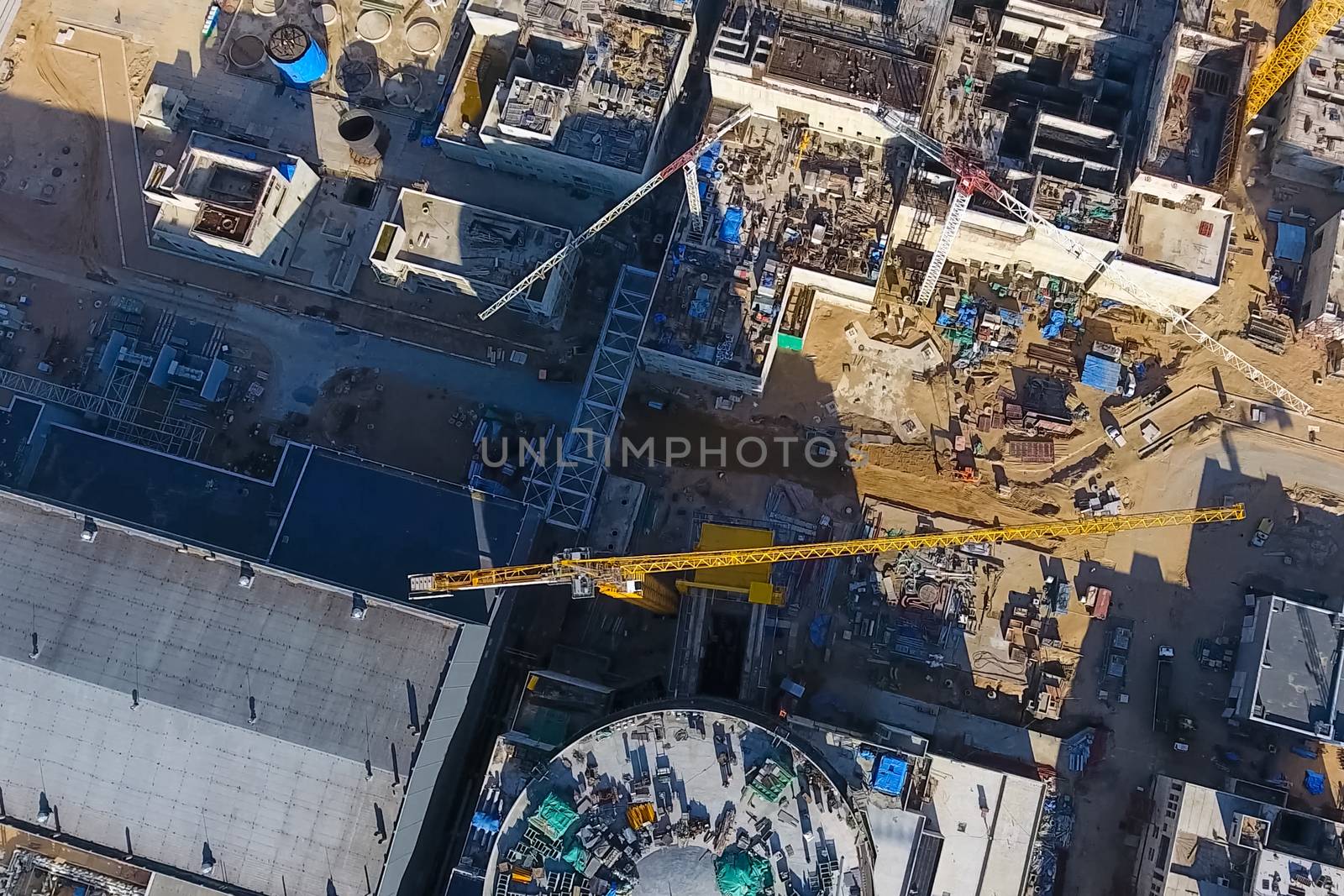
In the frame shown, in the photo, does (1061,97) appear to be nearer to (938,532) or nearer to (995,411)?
(995,411)

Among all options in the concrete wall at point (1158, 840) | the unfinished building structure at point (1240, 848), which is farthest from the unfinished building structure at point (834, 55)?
the unfinished building structure at point (1240, 848)

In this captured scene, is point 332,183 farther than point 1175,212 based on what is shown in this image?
Yes

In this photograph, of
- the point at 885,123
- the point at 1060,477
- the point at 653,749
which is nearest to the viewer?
the point at 653,749

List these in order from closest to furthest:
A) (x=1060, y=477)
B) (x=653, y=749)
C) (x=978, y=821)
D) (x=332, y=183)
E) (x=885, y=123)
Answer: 1. (x=653, y=749)
2. (x=978, y=821)
3. (x=885, y=123)
4. (x=1060, y=477)
5. (x=332, y=183)

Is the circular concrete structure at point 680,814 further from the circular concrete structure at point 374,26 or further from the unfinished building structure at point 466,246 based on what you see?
the circular concrete structure at point 374,26

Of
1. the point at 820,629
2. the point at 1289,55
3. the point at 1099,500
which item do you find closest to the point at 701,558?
the point at 820,629

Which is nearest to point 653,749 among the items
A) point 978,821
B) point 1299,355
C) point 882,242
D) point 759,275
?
point 978,821

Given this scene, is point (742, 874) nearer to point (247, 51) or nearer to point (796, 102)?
point (796, 102)
